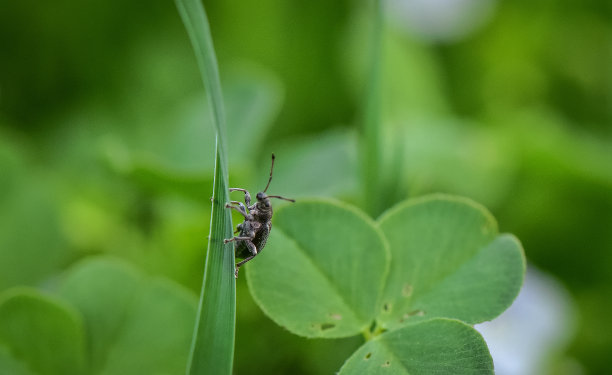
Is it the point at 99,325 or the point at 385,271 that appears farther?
the point at 99,325

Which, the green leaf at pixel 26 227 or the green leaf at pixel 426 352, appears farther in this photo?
the green leaf at pixel 26 227

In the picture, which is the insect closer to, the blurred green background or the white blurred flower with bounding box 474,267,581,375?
the blurred green background

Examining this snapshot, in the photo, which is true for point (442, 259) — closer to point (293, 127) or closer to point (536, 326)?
point (536, 326)

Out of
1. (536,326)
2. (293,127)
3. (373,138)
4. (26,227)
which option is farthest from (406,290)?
(293,127)

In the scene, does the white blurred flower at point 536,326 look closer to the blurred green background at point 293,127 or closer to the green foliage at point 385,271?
the blurred green background at point 293,127

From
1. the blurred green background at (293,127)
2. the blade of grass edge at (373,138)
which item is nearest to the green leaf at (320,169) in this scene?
the blurred green background at (293,127)

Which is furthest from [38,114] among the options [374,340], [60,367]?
[374,340]
